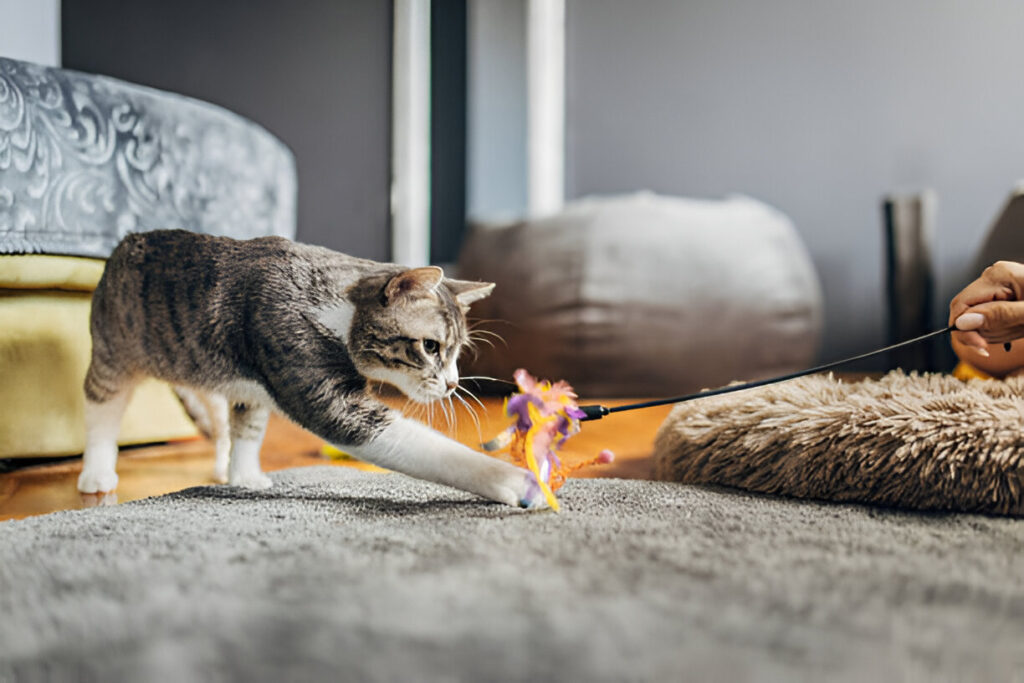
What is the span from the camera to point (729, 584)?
15.0 inches

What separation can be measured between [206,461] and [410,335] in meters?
0.42

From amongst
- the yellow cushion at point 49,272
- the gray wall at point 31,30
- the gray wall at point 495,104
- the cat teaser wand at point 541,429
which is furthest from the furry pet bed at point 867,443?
the gray wall at point 31,30

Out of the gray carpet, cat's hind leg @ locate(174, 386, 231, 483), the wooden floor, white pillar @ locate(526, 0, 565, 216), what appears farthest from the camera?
white pillar @ locate(526, 0, 565, 216)

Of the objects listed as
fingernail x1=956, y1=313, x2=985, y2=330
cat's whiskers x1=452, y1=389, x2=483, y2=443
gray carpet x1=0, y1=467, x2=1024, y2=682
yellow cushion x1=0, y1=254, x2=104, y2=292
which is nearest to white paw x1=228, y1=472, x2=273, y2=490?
gray carpet x1=0, y1=467, x2=1024, y2=682

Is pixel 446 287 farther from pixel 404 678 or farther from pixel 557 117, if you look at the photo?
pixel 557 117

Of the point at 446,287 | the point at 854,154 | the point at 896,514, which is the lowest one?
the point at 896,514

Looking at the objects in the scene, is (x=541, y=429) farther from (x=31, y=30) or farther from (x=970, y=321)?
(x=31, y=30)

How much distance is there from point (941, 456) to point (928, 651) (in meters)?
0.31

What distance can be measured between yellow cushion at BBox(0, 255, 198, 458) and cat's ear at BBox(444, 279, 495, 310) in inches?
14.8

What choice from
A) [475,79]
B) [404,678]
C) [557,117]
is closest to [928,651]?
[404,678]

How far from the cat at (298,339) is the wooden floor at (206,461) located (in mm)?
40

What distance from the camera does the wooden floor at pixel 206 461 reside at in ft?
2.11

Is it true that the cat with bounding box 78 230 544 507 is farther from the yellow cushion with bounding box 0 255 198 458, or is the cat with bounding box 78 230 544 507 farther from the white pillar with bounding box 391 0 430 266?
the white pillar with bounding box 391 0 430 266

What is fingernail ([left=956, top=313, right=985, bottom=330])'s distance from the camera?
1.97 ft
